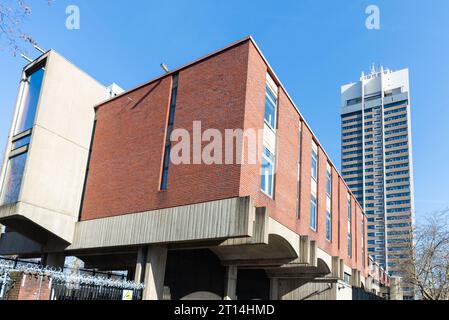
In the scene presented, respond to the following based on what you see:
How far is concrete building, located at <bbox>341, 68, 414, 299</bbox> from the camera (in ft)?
429

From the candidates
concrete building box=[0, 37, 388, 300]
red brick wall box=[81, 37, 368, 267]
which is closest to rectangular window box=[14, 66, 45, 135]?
concrete building box=[0, 37, 388, 300]

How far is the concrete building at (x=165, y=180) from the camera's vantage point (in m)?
17.9

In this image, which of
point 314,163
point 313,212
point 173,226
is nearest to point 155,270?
point 173,226

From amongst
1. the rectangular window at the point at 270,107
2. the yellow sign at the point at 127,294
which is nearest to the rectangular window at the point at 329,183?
the rectangular window at the point at 270,107

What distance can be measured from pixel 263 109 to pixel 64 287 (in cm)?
1201

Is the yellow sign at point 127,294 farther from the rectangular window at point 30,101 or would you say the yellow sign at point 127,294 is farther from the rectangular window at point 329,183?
the rectangular window at point 329,183

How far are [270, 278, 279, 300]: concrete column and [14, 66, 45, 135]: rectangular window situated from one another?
19.6 m

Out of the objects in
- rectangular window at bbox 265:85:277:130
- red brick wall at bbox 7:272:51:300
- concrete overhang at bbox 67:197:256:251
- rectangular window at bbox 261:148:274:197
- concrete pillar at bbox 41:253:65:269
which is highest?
rectangular window at bbox 265:85:277:130

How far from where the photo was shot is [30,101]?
75.9ft

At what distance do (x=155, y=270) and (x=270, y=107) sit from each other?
10.4m

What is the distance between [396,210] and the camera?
426 feet

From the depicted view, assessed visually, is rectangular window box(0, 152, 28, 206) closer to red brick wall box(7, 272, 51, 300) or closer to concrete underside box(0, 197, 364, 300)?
concrete underside box(0, 197, 364, 300)

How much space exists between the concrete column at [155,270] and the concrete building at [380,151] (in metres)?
119
